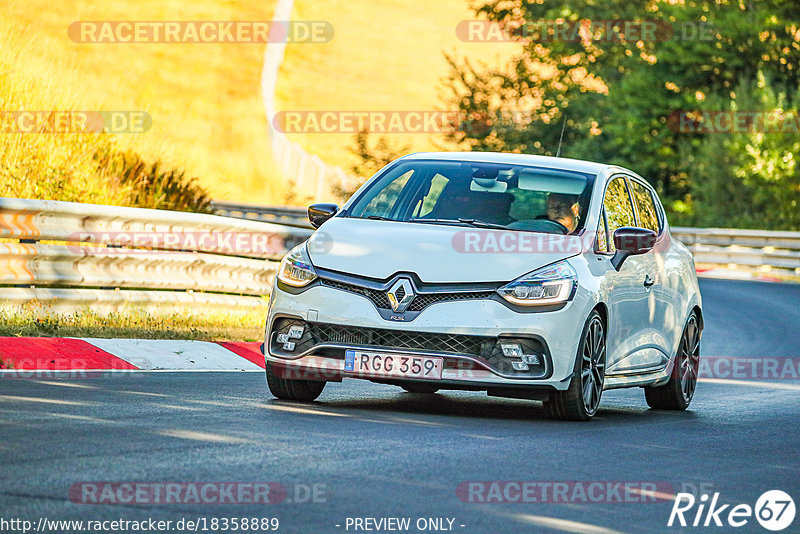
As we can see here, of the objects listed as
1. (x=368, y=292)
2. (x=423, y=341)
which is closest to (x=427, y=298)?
(x=423, y=341)

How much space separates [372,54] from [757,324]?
5224 cm

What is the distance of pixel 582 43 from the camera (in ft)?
155

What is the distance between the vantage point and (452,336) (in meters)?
8.93

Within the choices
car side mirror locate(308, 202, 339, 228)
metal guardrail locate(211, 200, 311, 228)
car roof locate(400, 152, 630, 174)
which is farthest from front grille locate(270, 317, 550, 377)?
metal guardrail locate(211, 200, 311, 228)

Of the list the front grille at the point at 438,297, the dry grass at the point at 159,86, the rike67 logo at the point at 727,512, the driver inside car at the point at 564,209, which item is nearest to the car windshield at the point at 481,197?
the driver inside car at the point at 564,209

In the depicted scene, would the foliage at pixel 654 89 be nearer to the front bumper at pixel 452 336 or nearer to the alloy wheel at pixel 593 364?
the alloy wheel at pixel 593 364

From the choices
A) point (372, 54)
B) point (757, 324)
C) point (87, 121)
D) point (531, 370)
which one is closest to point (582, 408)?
point (531, 370)

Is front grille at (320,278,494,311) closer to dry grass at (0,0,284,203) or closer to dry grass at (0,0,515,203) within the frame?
dry grass at (0,0,284,203)

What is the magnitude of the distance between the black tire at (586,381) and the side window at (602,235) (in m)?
0.55

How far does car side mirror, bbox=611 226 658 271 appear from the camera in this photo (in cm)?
999

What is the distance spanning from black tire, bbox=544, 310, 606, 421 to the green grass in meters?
3.88

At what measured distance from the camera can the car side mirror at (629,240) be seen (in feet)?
32.8

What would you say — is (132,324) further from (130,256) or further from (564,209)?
→ (564,209)

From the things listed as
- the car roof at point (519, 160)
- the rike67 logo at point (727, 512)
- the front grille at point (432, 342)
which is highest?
the car roof at point (519, 160)
